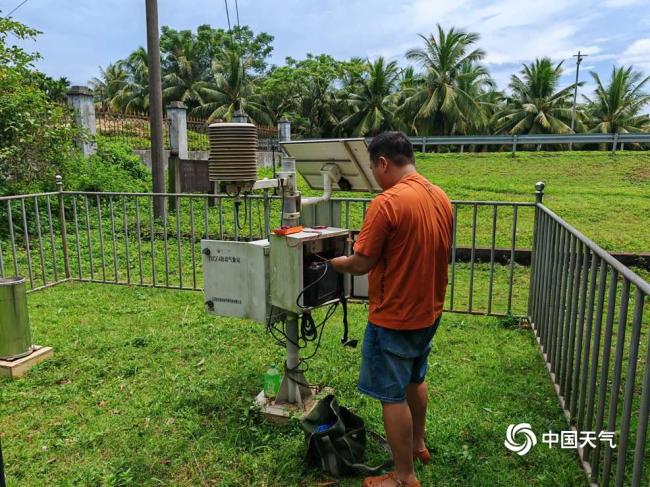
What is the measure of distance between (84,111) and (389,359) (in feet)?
36.4

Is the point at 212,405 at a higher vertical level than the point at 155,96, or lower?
lower

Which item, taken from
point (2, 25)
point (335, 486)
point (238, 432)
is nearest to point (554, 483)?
point (335, 486)

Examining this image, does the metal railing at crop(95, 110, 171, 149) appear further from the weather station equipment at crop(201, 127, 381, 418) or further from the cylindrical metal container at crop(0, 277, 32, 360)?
the weather station equipment at crop(201, 127, 381, 418)

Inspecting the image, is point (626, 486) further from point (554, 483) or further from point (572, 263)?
point (572, 263)

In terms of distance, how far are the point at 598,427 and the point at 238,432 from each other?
1865 mm

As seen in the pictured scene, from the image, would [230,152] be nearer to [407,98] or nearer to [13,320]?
[13,320]

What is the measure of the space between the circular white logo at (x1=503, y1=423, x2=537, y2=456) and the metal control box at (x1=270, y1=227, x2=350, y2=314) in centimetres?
135

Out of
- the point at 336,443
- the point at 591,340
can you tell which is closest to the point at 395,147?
the point at 336,443

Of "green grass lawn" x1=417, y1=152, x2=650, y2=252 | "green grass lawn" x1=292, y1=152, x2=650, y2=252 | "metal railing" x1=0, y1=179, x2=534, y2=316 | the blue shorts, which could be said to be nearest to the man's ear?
the blue shorts

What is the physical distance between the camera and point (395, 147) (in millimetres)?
2320

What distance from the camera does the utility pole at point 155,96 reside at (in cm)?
841

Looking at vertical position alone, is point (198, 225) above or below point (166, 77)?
below

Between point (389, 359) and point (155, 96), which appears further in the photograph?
point (155, 96)

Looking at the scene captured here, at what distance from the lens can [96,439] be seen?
2883 millimetres
